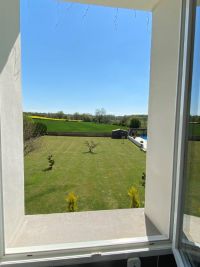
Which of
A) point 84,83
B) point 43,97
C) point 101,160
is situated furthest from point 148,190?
point 101,160

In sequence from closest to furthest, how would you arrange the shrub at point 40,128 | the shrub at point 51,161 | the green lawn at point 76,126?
the green lawn at point 76,126 < the shrub at point 40,128 < the shrub at point 51,161

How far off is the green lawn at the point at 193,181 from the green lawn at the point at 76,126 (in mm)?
2255

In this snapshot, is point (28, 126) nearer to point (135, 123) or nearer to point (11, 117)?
point (135, 123)

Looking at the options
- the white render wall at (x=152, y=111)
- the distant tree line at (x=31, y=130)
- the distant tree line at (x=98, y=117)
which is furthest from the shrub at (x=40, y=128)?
the white render wall at (x=152, y=111)

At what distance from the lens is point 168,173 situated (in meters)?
1.29

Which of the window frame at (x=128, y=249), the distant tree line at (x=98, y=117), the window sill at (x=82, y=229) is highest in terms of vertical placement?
the distant tree line at (x=98, y=117)

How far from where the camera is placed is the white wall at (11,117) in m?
1.17

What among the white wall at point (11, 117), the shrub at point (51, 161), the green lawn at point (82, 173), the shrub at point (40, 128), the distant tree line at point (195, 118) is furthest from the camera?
the shrub at point (51, 161)

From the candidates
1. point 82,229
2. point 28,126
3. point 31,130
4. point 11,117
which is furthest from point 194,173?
point 31,130

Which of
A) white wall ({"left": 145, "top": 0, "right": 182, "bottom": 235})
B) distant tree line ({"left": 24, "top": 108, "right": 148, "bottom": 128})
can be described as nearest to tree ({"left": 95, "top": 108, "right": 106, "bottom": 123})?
distant tree line ({"left": 24, "top": 108, "right": 148, "bottom": 128})

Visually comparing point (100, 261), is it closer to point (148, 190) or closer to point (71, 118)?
point (148, 190)

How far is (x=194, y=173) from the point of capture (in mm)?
977

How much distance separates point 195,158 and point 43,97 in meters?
3.27

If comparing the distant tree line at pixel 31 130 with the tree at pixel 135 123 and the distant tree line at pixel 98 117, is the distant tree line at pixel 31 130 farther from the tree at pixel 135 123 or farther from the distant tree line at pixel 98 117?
the tree at pixel 135 123
